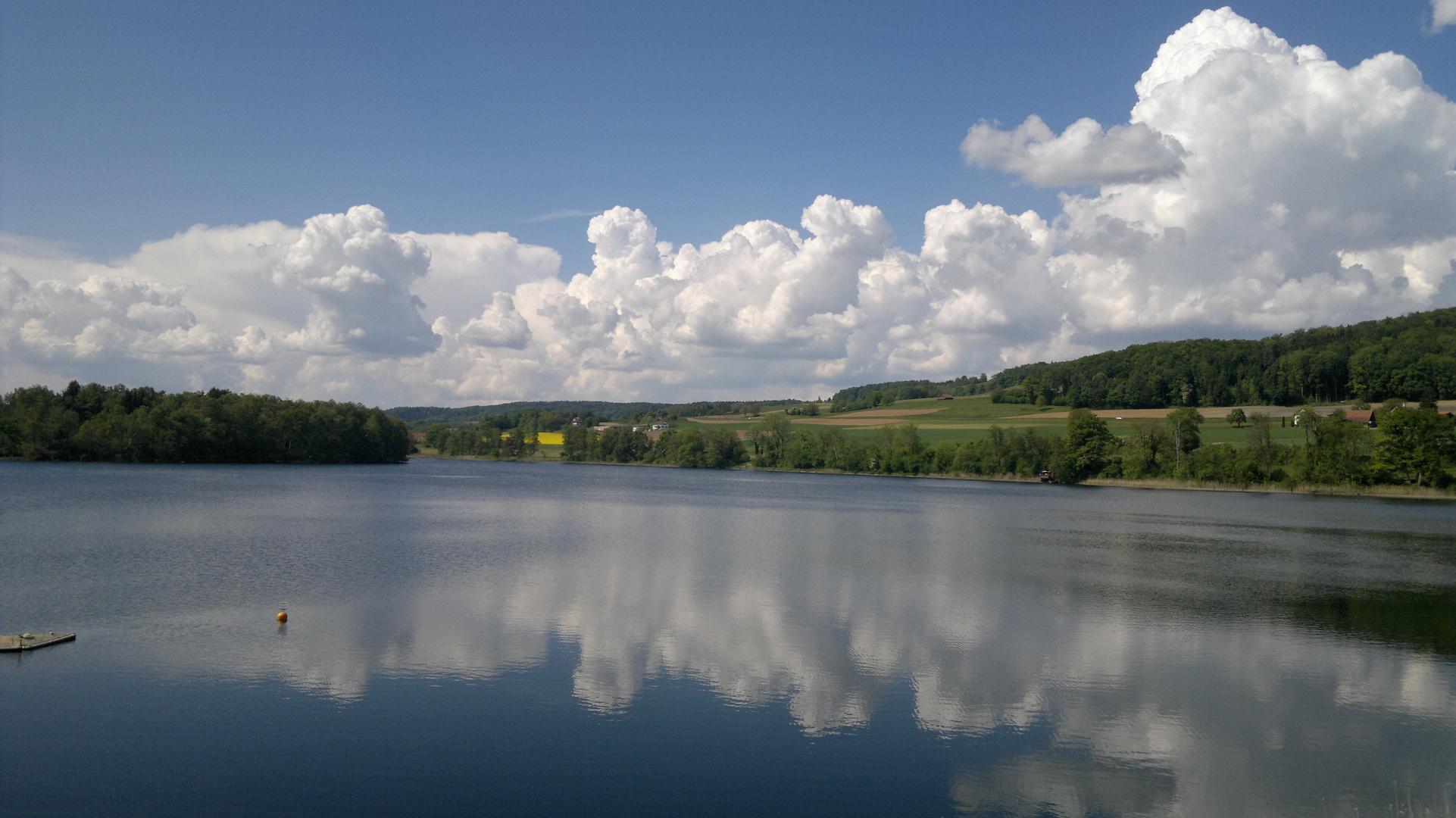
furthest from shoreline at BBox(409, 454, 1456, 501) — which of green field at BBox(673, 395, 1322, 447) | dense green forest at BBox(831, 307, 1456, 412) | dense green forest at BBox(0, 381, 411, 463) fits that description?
dense green forest at BBox(0, 381, 411, 463)

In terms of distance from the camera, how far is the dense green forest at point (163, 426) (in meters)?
83.3

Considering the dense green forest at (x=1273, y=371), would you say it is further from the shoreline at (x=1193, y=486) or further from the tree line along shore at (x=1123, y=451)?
the shoreline at (x=1193, y=486)

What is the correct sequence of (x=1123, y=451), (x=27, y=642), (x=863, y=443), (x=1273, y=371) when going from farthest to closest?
(x=863, y=443), (x=1273, y=371), (x=1123, y=451), (x=27, y=642)

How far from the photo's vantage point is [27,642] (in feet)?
47.4

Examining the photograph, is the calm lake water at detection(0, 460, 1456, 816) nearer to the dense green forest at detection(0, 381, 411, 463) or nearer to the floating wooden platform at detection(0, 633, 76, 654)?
the floating wooden platform at detection(0, 633, 76, 654)

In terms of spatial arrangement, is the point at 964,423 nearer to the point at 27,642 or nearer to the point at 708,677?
the point at 708,677

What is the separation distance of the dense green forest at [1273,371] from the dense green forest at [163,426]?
98185 mm

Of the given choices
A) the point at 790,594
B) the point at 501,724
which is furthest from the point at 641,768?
the point at 790,594

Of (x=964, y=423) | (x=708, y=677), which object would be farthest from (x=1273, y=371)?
(x=708, y=677)

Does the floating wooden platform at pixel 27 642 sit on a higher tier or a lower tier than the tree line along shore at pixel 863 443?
lower

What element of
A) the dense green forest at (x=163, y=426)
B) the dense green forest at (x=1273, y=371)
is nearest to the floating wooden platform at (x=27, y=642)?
the dense green forest at (x=163, y=426)

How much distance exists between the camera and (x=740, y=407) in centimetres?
16975

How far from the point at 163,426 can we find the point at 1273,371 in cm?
12626

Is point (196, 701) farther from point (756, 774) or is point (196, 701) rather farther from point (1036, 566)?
point (1036, 566)
